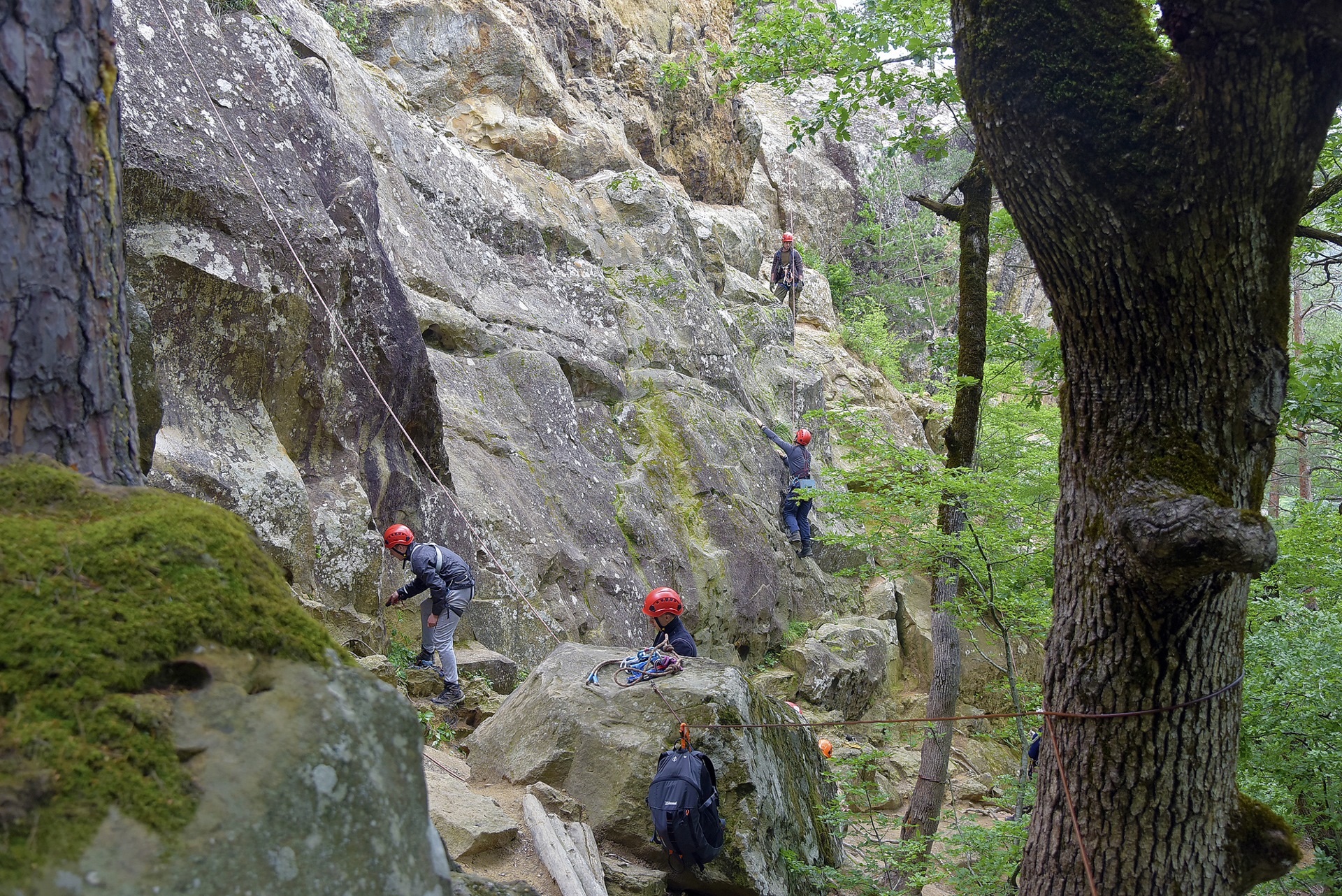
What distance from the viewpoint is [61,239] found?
2.31 metres

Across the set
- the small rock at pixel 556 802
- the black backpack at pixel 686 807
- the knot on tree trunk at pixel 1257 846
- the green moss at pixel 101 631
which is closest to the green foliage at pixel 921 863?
the black backpack at pixel 686 807

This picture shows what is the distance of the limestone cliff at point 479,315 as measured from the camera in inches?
313

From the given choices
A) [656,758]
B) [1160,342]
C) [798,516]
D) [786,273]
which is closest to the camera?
[1160,342]

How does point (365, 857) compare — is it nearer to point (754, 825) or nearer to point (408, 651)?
point (754, 825)

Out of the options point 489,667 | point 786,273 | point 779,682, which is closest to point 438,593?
point 489,667

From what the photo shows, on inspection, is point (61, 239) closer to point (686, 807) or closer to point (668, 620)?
point (686, 807)

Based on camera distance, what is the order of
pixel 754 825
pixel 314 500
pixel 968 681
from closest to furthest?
pixel 754 825 < pixel 314 500 < pixel 968 681

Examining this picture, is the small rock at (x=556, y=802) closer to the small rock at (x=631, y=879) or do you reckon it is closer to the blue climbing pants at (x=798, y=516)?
the small rock at (x=631, y=879)

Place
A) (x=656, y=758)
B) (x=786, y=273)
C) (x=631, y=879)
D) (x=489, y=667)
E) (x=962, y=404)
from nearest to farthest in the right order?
(x=631, y=879), (x=656, y=758), (x=962, y=404), (x=489, y=667), (x=786, y=273)

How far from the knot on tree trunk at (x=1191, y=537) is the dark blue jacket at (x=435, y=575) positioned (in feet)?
21.2

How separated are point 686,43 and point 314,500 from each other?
19.6 meters

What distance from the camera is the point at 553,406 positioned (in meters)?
12.5

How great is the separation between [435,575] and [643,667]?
283cm

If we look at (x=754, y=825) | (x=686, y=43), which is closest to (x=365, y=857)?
(x=754, y=825)
